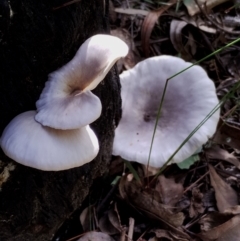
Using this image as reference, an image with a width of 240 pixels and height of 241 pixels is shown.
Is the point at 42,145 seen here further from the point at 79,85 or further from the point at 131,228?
the point at 131,228

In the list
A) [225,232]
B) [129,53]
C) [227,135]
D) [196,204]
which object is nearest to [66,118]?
[225,232]

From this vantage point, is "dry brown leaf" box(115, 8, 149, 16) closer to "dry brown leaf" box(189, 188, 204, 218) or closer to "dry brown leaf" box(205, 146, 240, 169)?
"dry brown leaf" box(205, 146, 240, 169)

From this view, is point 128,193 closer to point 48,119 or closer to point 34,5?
point 48,119

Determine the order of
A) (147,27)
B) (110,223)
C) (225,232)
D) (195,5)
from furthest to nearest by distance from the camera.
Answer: (195,5), (147,27), (110,223), (225,232)

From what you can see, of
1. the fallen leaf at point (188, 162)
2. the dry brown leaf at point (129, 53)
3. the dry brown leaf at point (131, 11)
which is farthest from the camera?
the dry brown leaf at point (131, 11)

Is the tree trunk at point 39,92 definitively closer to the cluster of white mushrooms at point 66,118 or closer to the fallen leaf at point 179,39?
the cluster of white mushrooms at point 66,118

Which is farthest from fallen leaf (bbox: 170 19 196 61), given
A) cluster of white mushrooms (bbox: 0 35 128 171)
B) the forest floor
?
cluster of white mushrooms (bbox: 0 35 128 171)

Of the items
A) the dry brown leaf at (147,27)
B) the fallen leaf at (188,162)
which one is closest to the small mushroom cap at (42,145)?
the fallen leaf at (188,162)
